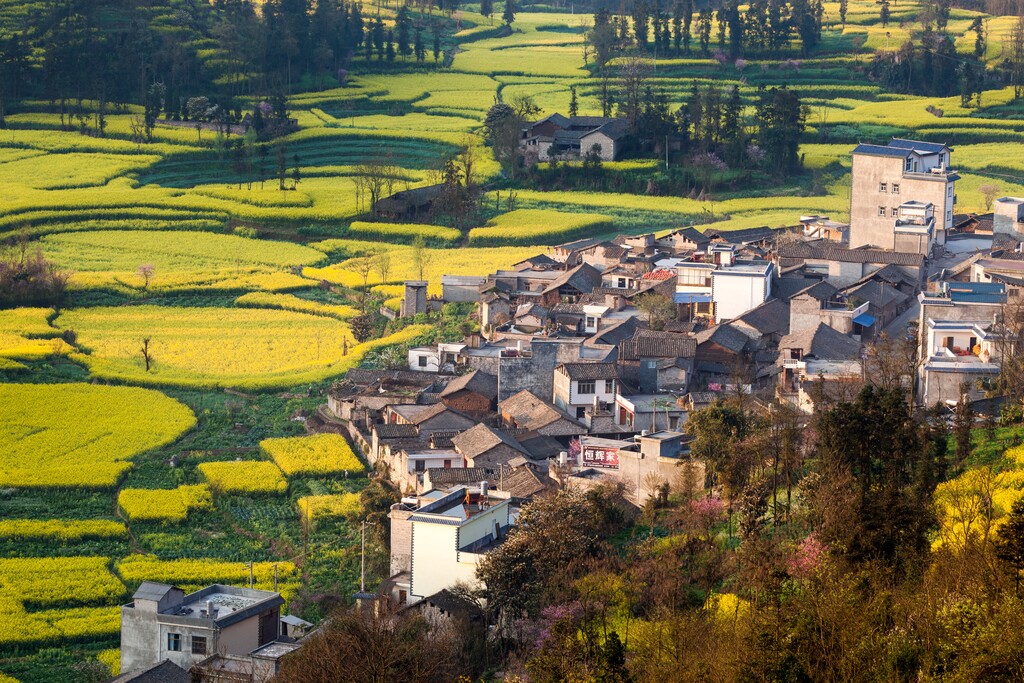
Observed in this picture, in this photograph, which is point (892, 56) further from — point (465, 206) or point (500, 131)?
point (465, 206)

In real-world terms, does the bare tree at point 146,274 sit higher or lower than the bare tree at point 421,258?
lower

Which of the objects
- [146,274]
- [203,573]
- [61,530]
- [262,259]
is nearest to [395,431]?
[203,573]

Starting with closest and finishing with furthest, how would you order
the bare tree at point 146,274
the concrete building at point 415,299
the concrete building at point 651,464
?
1. the concrete building at point 651,464
2. the concrete building at point 415,299
3. the bare tree at point 146,274

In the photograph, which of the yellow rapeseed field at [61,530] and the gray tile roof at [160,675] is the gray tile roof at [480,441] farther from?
the gray tile roof at [160,675]

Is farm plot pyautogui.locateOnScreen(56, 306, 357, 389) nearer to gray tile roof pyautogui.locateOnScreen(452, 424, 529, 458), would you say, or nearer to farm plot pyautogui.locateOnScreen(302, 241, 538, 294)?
farm plot pyautogui.locateOnScreen(302, 241, 538, 294)

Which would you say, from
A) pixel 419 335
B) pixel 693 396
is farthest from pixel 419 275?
pixel 693 396

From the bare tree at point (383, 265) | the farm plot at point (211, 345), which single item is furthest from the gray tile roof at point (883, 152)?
the bare tree at point (383, 265)

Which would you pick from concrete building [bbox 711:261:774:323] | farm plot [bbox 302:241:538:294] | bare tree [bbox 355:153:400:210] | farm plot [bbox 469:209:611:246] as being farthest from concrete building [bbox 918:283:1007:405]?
bare tree [bbox 355:153:400:210]
